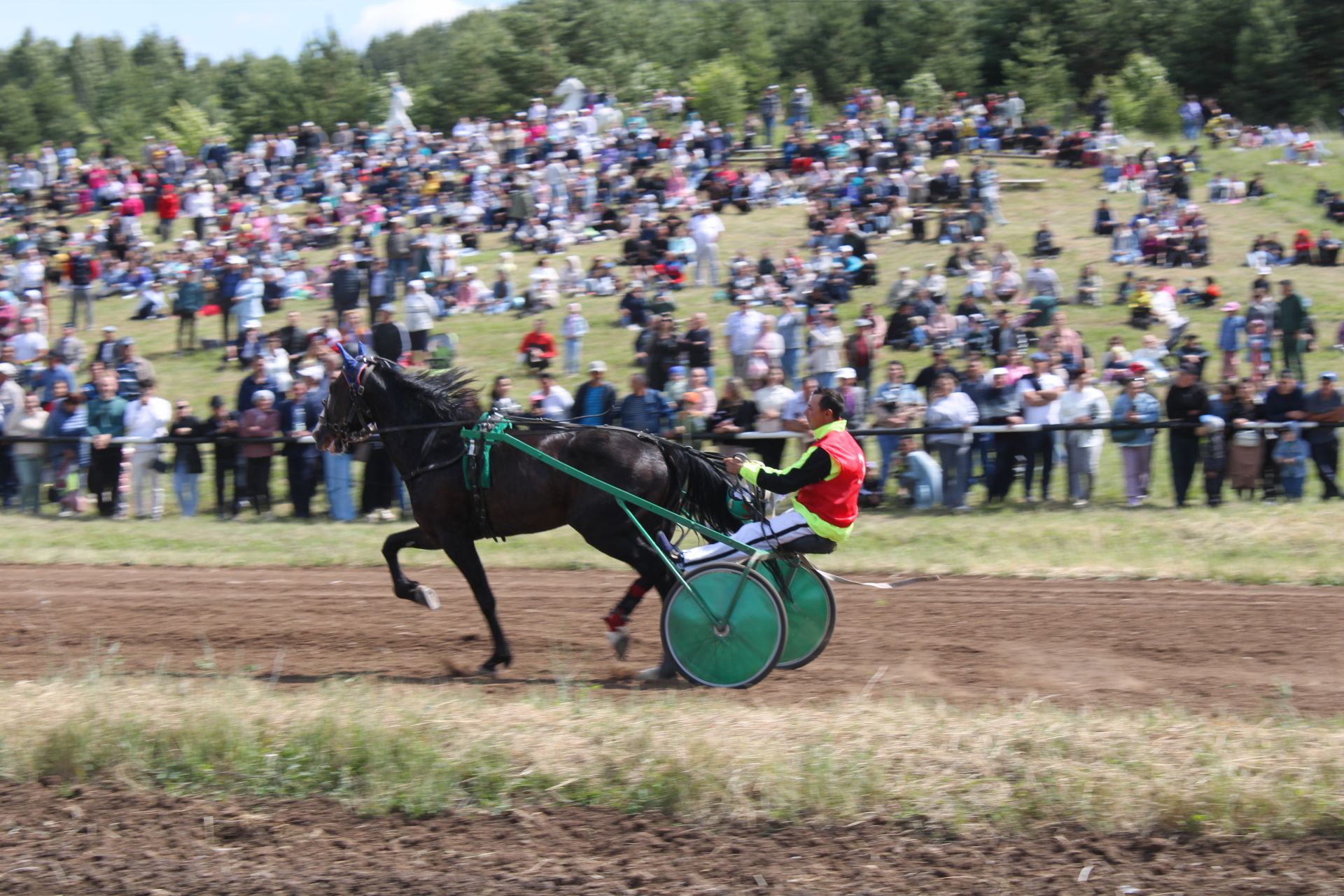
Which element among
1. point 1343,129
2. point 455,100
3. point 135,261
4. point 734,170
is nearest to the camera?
point 135,261

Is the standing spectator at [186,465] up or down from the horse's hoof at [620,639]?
up

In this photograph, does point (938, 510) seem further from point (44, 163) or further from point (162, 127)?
point (162, 127)

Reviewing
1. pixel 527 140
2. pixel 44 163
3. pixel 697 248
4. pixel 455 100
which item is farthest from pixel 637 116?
pixel 455 100

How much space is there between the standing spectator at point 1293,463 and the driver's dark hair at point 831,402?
23.1ft

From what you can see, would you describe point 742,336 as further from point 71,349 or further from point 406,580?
point 71,349

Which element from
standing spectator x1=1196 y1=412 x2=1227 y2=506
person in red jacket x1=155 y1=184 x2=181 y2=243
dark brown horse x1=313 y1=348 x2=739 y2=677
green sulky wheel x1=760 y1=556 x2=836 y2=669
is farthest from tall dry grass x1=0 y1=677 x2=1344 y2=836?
person in red jacket x1=155 y1=184 x2=181 y2=243

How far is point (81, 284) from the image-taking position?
2322 centimetres

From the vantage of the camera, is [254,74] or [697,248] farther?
[254,74]

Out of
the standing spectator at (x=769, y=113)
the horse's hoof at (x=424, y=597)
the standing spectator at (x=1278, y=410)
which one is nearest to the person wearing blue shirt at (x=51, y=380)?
the horse's hoof at (x=424, y=597)

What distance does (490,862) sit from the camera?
5.29 metres

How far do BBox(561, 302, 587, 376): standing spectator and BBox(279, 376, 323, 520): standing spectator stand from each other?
592 cm

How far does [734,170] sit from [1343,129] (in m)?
20.6

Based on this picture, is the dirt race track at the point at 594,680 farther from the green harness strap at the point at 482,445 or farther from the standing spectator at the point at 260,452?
the standing spectator at the point at 260,452

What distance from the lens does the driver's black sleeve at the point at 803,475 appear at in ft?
22.9
